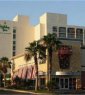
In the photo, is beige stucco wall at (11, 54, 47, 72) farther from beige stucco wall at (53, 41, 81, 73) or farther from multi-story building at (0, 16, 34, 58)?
multi-story building at (0, 16, 34, 58)

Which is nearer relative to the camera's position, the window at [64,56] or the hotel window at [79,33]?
the window at [64,56]

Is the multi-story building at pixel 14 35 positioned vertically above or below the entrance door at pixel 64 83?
above

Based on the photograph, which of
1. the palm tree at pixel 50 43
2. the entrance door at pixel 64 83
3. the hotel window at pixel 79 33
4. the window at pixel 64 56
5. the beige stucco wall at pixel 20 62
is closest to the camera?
the palm tree at pixel 50 43

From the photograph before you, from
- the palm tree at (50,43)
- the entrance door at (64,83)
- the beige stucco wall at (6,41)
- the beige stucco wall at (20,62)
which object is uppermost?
the beige stucco wall at (6,41)

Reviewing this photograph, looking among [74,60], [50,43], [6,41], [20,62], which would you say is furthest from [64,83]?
[6,41]

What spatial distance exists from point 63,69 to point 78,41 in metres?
6.50

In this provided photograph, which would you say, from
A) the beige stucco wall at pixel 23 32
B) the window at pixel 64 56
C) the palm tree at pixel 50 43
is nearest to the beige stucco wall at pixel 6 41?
the beige stucco wall at pixel 23 32

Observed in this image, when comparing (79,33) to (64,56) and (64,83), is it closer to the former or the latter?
(64,83)

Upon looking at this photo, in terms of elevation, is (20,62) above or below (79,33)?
below

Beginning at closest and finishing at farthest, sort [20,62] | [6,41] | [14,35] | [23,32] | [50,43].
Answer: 1. [50,43]
2. [20,62]
3. [6,41]
4. [14,35]
5. [23,32]

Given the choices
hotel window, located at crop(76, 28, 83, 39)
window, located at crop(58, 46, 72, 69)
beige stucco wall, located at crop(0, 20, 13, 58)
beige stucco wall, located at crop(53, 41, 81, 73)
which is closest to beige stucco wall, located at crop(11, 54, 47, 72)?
beige stucco wall, located at crop(53, 41, 81, 73)

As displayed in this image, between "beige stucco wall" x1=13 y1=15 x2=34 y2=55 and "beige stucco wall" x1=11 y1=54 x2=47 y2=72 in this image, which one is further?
"beige stucco wall" x1=13 y1=15 x2=34 y2=55

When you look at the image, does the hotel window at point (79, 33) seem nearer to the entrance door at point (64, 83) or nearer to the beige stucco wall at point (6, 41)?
the beige stucco wall at point (6, 41)

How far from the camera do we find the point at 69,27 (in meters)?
178
